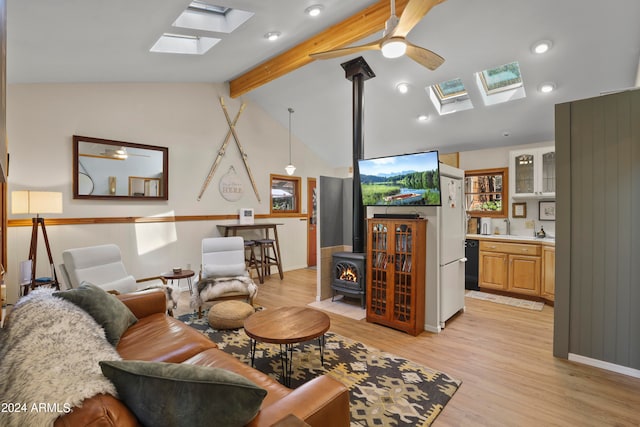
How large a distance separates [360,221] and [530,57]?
2.80 metres

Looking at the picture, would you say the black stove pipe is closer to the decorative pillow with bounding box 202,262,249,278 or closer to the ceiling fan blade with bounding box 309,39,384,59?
the ceiling fan blade with bounding box 309,39,384,59

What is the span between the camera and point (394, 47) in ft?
7.61

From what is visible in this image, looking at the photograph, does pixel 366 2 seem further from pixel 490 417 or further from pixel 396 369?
pixel 490 417

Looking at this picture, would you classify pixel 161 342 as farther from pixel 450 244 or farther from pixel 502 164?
pixel 502 164

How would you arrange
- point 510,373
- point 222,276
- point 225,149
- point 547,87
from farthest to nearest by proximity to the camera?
point 225,149 < point 222,276 < point 547,87 < point 510,373

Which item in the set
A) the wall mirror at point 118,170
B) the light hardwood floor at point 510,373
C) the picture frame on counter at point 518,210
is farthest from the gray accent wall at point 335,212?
the picture frame on counter at point 518,210

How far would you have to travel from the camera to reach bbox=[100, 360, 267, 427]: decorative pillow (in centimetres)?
94

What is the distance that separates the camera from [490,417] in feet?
6.38

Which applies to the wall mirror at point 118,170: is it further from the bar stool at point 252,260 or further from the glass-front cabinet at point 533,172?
the glass-front cabinet at point 533,172

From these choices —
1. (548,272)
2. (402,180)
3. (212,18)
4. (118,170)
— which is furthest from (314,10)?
(548,272)

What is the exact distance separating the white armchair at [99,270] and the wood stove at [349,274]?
2.08m

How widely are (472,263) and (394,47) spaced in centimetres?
385

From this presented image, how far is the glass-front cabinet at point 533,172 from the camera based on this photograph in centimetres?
448

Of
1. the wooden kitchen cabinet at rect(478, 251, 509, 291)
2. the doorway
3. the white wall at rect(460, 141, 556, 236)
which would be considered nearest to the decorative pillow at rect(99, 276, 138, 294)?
the doorway
